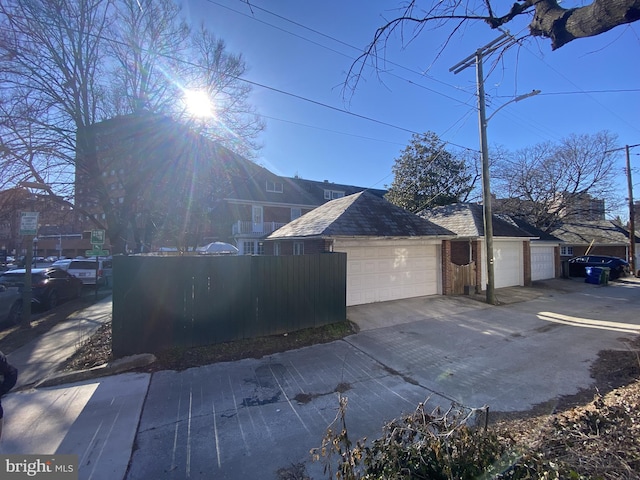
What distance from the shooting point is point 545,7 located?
Answer: 3004 mm

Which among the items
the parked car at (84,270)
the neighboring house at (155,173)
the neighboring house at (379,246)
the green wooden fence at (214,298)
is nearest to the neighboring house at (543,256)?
the neighboring house at (379,246)

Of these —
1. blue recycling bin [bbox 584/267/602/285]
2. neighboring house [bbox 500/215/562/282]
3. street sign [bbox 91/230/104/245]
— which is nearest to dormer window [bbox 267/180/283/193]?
street sign [bbox 91/230/104/245]

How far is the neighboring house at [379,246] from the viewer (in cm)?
995

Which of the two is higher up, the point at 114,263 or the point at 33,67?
the point at 33,67

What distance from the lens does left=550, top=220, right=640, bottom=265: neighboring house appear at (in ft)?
73.4

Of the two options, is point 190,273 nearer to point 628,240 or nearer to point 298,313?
point 298,313

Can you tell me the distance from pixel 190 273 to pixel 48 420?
2949mm

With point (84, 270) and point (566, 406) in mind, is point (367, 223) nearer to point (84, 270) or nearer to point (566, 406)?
point (566, 406)

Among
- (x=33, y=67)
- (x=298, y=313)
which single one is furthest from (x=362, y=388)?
(x=33, y=67)

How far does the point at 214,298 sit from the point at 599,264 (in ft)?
76.3

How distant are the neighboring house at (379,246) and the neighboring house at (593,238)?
17.0 meters

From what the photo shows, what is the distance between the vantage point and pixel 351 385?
4.70m

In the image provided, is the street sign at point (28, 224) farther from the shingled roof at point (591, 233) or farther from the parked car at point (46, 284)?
the shingled roof at point (591, 233)

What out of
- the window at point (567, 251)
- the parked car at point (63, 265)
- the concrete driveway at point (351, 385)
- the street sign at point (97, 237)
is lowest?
the concrete driveway at point (351, 385)
